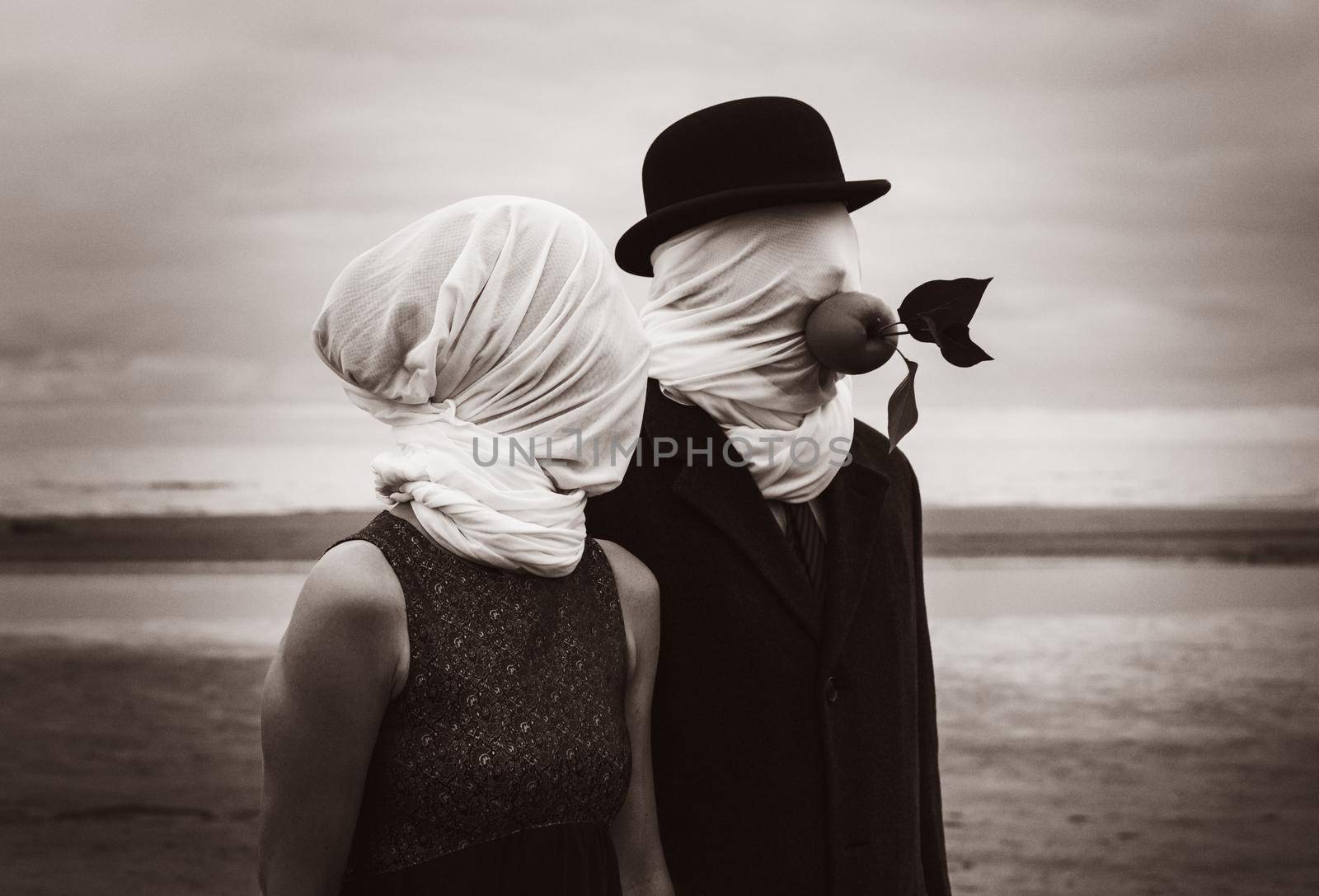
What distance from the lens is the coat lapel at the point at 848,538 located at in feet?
4.99

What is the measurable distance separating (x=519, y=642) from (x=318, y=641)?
19 cm

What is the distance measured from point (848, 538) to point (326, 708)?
2.46ft

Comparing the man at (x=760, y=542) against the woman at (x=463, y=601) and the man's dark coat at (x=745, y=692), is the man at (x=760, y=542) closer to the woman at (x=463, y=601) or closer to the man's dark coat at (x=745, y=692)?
the man's dark coat at (x=745, y=692)

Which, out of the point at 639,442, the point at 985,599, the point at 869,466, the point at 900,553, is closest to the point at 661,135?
the point at 639,442

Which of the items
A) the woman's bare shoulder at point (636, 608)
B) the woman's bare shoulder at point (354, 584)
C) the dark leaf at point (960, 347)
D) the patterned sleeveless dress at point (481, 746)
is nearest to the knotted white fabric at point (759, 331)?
the dark leaf at point (960, 347)

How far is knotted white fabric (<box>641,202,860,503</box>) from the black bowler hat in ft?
0.10

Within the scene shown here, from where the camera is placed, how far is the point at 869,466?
1.67 metres

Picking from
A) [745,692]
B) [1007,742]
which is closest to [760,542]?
[745,692]

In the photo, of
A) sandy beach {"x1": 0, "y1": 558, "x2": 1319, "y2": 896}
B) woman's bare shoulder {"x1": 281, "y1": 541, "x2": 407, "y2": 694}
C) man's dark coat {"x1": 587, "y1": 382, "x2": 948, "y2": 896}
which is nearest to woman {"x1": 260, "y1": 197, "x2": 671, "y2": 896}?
woman's bare shoulder {"x1": 281, "y1": 541, "x2": 407, "y2": 694}

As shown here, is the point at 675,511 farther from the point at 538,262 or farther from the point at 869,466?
→ the point at 538,262

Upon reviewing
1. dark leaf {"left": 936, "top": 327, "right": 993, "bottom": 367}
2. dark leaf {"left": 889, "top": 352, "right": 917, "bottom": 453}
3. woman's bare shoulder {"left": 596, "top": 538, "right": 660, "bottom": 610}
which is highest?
dark leaf {"left": 936, "top": 327, "right": 993, "bottom": 367}

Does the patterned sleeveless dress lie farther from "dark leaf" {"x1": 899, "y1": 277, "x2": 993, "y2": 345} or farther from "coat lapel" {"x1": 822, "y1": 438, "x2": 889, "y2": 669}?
"dark leaf" {"x1": 899, "y1": 277, "x2": 993, "y2": 345}

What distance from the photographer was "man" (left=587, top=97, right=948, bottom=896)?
58.7 inches

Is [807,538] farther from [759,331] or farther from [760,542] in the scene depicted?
[759,331]
